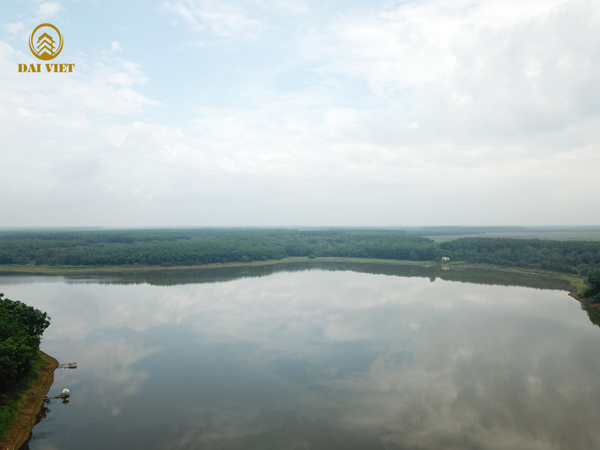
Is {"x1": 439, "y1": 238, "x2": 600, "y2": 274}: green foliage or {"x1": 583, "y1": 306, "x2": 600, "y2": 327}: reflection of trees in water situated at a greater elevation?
{"x1": 439, "y1": 238, "x2": 600, "y2": 274}: green foliage

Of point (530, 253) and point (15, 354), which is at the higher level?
point (530, 253)

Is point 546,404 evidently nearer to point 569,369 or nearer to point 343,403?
point 569,369

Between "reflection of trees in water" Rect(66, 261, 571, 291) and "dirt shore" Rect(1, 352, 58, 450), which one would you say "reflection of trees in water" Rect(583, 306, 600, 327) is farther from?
"dirt shore" Rect(1, 352, 58, 450)

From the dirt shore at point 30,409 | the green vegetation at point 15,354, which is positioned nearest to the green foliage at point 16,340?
the green vegetation at point 15,354

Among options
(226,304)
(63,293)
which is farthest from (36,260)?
(226,304)

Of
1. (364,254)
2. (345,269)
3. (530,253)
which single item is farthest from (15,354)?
(530,253)

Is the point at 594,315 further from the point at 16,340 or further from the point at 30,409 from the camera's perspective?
the point at 16,340

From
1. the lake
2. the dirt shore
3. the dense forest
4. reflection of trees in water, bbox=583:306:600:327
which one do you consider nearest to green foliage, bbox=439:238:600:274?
the dense forest

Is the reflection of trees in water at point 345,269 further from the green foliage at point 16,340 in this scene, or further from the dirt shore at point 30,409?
the dirt shore at point 30,409
